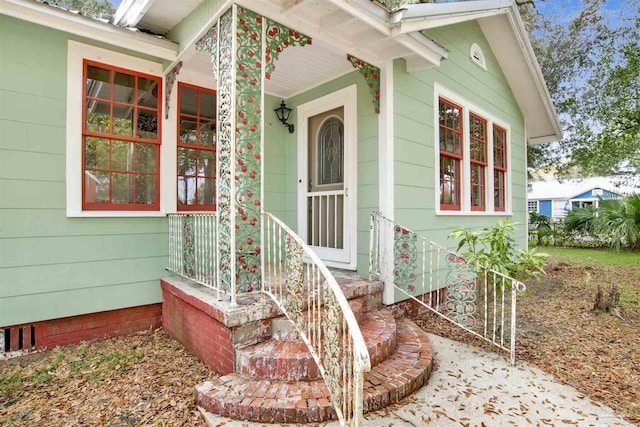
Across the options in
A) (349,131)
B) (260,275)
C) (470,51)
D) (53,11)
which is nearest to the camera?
(260,275)

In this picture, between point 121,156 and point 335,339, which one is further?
point 121,156

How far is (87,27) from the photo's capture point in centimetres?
336

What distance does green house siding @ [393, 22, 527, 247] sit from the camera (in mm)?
4281

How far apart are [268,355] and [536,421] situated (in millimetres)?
1914

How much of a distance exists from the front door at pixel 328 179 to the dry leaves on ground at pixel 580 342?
5.00 ft

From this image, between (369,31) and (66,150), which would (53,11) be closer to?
(66,150)

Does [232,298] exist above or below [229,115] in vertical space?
below

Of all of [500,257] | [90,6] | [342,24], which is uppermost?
[90,6]

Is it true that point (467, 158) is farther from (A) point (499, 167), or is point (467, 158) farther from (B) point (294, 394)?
(B) point (294, 394)

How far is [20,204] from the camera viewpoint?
10.5ft

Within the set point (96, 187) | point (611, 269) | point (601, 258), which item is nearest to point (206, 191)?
point (96, 187)

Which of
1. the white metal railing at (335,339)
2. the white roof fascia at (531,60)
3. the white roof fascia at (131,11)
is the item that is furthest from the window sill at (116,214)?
the white roof fascia at (531,60)

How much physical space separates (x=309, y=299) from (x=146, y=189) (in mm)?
2602

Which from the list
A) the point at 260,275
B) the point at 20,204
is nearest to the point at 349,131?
the point at 260,275
